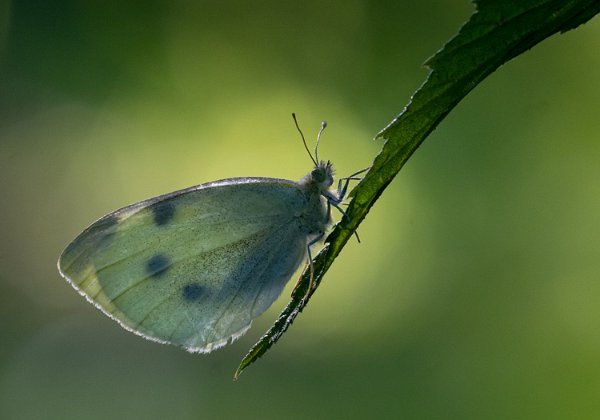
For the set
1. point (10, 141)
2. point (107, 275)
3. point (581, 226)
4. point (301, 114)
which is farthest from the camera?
point (10, 141)

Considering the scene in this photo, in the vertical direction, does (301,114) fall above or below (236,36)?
below

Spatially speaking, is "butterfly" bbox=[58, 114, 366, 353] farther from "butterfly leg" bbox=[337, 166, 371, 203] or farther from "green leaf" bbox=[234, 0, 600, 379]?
"green leaf" bbox=[234, 0, 600, 379]

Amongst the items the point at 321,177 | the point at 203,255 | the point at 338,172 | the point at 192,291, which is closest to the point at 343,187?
the point at 321,177

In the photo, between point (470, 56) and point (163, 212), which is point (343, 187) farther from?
point (470, 56)

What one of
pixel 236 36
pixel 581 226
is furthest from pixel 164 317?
pixel 236 36

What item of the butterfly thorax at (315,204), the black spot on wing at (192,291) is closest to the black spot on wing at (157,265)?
the black spot on wing at (192,291)

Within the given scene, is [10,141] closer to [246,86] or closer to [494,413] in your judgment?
[246,86]
